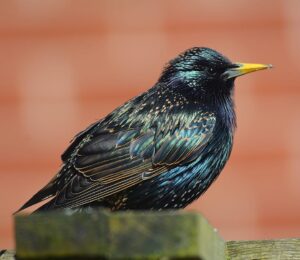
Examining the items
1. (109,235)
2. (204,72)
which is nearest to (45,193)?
(204,72)

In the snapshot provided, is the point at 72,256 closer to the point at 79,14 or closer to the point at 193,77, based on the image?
the point at 193,77

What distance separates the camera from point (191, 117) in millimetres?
4426

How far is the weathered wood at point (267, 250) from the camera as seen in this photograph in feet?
10.8

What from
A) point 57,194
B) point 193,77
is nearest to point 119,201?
point 57,194

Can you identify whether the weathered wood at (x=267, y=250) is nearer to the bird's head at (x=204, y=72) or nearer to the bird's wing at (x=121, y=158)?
the bird's wing at (x=121, y=158)

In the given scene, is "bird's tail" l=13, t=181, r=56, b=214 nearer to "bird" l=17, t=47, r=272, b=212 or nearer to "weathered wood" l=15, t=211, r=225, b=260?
"bird" l=17, t=47, r=272, b=212

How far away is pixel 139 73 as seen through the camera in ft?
22.3

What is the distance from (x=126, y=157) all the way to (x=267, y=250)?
1.11 meters

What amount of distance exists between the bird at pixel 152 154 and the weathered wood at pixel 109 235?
1931 millimetres

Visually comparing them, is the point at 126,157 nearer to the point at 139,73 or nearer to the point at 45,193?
the point at 45,193

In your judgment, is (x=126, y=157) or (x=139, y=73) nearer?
(x=126, y=157)

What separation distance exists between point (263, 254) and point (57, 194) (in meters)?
1.15

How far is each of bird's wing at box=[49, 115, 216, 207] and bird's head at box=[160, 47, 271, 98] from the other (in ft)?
0.75

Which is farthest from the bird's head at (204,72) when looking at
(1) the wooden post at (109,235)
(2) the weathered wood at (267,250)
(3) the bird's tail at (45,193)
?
(1) the wooden post at (109,235)
